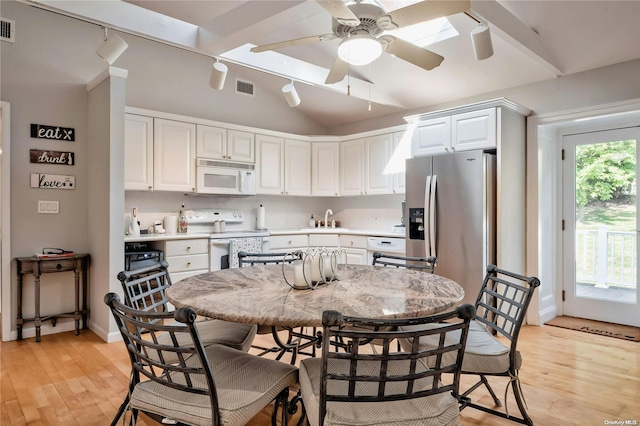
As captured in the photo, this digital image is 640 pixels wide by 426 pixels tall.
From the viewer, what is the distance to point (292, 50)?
4.23 meters

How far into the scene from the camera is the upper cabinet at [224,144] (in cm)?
459

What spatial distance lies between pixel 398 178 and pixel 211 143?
2.35 meters

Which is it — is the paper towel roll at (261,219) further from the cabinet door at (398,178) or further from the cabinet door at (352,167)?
the cabinet door at (398,178)

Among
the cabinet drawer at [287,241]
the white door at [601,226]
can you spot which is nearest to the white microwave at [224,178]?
the cabinet drawer at [287,241]

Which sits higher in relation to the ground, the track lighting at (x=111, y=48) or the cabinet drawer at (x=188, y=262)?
the track lighting at (x=111, y=48)

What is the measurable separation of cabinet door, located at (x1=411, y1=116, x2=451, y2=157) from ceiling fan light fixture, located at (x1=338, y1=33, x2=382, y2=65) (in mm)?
2124

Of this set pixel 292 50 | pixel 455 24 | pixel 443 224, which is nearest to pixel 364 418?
pixel 443 224

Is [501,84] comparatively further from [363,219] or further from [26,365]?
[26,365]

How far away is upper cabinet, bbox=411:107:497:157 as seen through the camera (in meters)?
3.69

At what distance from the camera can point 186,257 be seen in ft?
13.4

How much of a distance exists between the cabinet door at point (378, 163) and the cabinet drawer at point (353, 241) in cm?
67

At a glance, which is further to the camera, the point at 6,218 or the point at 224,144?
the point at 224,144

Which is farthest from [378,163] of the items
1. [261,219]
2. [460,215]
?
[261,219]

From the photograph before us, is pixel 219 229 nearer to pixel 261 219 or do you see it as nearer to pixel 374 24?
pixel 261 219
